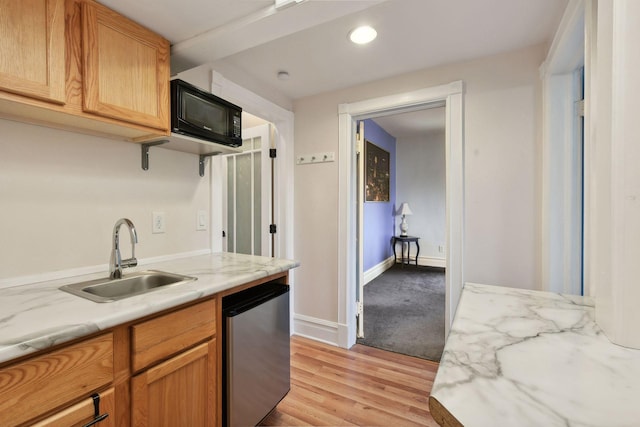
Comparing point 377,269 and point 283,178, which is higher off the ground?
point 283,178

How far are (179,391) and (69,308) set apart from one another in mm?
511

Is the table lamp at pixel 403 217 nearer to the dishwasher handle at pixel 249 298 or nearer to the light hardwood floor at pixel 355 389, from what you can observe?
the light hardwood floor at pixel 355 389

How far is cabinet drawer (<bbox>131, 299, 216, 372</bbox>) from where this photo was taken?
989 millimetres

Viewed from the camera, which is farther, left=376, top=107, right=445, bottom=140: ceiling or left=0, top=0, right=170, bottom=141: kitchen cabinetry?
left=376, top=107, right=445, bottom=140: ceiling

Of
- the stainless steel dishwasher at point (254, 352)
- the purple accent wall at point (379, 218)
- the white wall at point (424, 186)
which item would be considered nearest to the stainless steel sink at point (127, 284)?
the stainless steel dishwasher at point (254, 352)

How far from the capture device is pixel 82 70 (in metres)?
1.15

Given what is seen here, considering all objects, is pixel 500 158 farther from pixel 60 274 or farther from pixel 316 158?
pixel 60 274

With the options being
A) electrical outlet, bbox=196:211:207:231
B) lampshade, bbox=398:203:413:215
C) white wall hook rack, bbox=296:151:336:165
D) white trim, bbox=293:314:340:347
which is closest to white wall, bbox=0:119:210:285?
electrical outlet, bbox=196:211:207:231

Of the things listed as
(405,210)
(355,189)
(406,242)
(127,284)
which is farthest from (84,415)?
(406,242)

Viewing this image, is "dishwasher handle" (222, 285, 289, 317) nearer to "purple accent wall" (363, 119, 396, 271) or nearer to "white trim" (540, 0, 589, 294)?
"white trim" (540, 0, 589, 294)

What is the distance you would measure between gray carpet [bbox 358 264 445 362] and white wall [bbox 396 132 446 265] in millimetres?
792

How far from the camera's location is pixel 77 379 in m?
0.84

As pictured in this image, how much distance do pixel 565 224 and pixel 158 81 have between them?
237 cm

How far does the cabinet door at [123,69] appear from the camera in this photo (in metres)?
1.17
